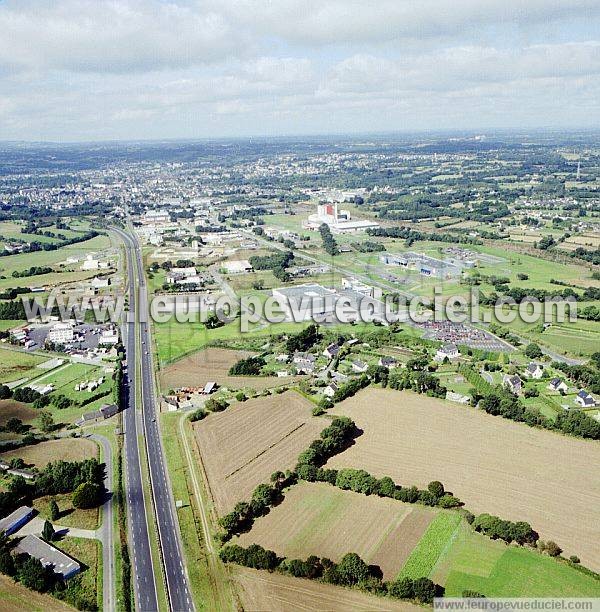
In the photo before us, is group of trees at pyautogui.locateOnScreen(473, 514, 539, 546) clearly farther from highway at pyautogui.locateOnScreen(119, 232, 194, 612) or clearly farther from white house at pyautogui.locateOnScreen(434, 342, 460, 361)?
white house at pyautogui.locateOnScreen(434, 342, 460, 361)

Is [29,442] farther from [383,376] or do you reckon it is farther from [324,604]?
[383,376]

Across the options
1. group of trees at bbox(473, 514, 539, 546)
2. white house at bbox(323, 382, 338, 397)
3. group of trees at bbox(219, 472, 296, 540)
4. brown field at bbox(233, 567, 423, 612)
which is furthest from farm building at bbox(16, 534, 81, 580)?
white house at bbox(323, 382, 338, 397)

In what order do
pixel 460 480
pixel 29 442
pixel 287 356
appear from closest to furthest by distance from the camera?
1. pixel 460 480
2. pixel 29 442
3. pixel 287 356

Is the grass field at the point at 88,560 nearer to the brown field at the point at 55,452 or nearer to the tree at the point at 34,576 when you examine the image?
the tree at the point at 34,576

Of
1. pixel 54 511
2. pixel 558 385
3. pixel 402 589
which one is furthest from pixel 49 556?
pixel 558 385

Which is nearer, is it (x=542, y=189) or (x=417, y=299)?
(x=417, y=299)

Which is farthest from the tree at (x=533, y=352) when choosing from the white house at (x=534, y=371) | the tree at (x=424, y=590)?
the tree at (x=424, y=590)

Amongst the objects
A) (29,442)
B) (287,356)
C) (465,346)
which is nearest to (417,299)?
(465,346)
